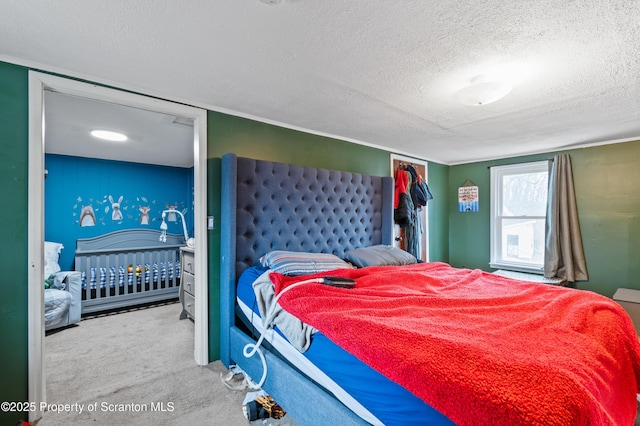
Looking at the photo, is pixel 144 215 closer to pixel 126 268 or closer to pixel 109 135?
pixel 126 268

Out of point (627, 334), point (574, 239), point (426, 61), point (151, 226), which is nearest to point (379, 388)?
point (627, 334)

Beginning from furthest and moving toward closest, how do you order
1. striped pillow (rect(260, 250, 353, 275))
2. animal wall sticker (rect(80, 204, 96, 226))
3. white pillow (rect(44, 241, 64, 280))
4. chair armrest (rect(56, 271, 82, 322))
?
1. animal wall sticker (rect(80, 204, 96, 226))
2. white pillow (rect(44, 241, 64, 280))
3. chair armrest (rect(56, 271, 82, 322))
4. striped pillow (rect(260, 250, 353, 275))

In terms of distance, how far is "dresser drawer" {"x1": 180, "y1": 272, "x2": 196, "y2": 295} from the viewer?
316 centimetres

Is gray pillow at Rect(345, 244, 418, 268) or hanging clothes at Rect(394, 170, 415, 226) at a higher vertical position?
hanging clothes at Rect(394, 170, 415, 226)

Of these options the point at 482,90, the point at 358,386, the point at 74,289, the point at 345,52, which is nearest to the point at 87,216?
the point at 74,289

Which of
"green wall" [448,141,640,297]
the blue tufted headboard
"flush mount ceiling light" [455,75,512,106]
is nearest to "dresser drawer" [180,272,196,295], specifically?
the blue tufted headboard

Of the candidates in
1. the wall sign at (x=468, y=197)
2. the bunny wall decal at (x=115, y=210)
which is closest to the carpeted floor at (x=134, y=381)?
the bunny wall decal at (x=115, y=210)

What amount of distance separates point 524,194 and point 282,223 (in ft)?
11.8

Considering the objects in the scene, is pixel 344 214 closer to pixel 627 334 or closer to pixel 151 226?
pixel 627 334

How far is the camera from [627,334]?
1.49 m

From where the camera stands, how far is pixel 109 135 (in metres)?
3.34

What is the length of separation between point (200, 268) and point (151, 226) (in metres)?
2.96

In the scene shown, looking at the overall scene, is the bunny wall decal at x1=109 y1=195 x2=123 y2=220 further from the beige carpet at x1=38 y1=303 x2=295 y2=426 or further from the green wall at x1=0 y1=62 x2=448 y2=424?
the green wall at x1=0 y1=62 x2=448 y2=424

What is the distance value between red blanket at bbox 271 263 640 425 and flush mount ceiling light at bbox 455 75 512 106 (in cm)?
127
